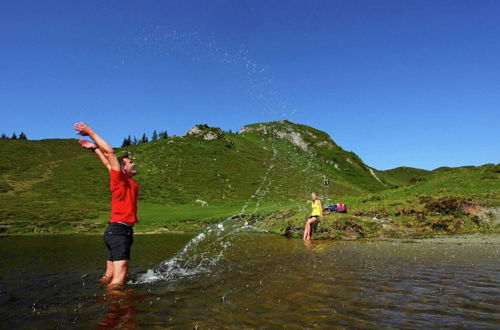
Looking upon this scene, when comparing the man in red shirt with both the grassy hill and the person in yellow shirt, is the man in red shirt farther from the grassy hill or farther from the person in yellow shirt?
the grassy hill

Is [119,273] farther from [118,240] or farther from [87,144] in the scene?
[87,144]

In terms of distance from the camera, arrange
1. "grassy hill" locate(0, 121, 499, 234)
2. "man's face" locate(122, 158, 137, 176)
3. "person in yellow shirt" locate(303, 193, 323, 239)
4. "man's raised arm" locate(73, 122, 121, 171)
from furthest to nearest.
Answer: "grassy hill" locate(0, 121, 499, 234)
"person in yellow shirt" locate(303, 193, 323, 239)
"man's face" locate(122, 158, 137, 176)
"man's raised arm" locate(73, 122, 121, 171)

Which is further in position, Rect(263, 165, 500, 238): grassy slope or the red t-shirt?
Rect(263, 165, 500, 238): grassy slope

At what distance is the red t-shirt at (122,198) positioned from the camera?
8238 millimetres

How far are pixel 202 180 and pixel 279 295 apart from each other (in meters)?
66.9

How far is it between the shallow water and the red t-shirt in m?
1.73

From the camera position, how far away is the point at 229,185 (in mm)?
71125

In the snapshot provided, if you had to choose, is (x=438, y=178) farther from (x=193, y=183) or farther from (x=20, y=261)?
(x=193, y=183)

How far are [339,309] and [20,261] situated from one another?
12.8 metres

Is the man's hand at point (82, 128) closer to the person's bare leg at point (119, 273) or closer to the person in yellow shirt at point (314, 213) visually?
the person's bare leg at point (119, 273)

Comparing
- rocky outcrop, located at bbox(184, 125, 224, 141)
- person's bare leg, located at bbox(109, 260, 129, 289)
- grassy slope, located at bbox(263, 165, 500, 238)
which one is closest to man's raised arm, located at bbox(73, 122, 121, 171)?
person's bare leg, located at bbox(109, 260, 129, 289)

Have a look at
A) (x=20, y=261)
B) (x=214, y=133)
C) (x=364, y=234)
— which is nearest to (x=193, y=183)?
(x=214, y=133)

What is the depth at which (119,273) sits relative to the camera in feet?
27.4

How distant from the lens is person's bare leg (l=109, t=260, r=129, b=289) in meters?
8.29
